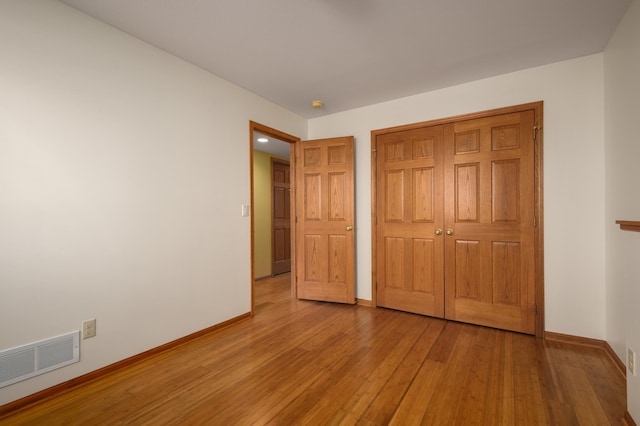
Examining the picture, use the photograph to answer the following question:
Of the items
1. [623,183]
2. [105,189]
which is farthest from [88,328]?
[623,183]

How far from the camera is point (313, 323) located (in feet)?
9.66

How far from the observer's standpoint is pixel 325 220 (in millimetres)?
3656

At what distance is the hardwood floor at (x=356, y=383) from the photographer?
158 cm

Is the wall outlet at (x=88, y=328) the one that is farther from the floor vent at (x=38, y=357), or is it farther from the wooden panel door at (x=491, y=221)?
the wooden panel door at (x=491, y=221)

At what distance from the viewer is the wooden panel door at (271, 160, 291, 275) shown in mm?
5512

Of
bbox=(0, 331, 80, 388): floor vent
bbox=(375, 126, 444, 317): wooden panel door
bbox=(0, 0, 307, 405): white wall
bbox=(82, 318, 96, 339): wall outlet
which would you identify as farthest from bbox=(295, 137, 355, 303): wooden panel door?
bbox=(0, 331, 80, 388): floor vent

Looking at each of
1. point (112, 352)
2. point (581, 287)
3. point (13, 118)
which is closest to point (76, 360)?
point (112, 352)

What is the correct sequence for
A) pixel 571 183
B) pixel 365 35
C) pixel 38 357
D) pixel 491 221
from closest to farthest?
pixel 38 357 < pixel 365 35 < pixel 571 183 < pixel 491 221

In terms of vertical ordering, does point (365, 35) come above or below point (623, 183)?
above

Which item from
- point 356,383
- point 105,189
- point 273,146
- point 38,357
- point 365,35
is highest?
point 365,35

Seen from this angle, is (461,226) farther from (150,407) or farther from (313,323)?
(150,407)

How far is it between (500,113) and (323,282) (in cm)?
266

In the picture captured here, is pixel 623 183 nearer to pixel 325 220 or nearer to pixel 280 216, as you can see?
pixel 325 220

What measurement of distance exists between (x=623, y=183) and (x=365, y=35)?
6.95 feet
